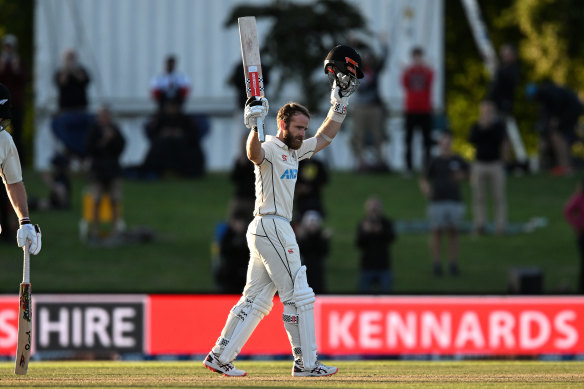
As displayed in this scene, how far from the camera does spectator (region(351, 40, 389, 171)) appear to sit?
71.1ft

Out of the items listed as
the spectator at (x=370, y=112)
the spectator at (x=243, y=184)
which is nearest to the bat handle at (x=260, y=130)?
the spectator at (x=243, y=184)

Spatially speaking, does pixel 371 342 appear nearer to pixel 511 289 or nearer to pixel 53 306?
pixel 511 289

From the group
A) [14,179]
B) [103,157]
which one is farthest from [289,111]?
[103,157]

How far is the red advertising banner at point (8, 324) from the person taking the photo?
13.6 meters

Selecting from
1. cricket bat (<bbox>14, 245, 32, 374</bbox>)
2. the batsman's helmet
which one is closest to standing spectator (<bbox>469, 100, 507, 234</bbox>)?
the batsman's helmet

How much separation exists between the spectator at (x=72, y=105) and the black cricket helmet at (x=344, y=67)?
11731 mm

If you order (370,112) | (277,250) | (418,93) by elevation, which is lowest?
(277,250)

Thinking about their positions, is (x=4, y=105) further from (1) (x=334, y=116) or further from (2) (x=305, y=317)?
(2) (x=305, y=317)

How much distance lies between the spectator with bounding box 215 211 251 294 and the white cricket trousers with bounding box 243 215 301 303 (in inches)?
252

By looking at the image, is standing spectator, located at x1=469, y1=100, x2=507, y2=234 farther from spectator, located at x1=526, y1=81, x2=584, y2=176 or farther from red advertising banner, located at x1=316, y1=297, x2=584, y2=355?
red advertising banner, located at x1=316, y1=297, x2=584, y2=355

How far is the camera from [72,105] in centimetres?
2155

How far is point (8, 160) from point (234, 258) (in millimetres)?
6637

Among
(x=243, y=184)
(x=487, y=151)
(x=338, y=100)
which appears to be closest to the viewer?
(x=338, y=100)

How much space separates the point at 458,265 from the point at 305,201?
298cm
